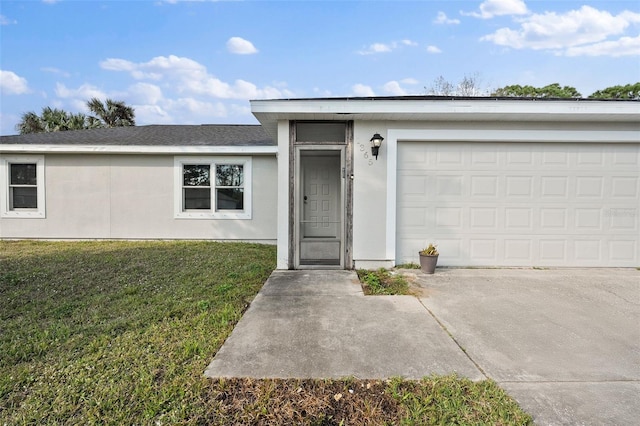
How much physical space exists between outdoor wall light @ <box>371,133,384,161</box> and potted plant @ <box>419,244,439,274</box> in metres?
1.83

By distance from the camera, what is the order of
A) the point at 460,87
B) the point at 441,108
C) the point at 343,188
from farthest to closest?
the point at 460,87
the point at 343,188
the point at 441,108

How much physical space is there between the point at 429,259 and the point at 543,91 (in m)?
24.2

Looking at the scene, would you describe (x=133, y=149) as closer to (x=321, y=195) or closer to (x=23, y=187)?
(x=23, y=187)

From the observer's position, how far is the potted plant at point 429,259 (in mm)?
5059

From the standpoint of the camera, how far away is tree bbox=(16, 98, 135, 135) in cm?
1639

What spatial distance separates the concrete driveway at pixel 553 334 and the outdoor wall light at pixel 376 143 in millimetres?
2190

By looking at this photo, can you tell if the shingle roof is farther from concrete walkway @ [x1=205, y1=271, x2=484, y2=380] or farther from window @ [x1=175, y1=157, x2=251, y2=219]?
concrete walkway @ [x1=205, y1=271, x2=484, y2=380]

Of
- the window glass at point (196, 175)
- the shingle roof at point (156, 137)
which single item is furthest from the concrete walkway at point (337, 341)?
the shingle roof at point (156, 137)

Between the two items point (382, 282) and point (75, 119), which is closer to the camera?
point (382, 282)

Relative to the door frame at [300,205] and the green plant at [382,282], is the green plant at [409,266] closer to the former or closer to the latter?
the green plant at [382,282]

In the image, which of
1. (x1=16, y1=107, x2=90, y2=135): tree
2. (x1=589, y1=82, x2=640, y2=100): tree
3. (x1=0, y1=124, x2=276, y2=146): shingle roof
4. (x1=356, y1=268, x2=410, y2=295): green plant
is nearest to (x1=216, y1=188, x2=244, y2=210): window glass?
(x1=0, y1=124, x2=276, y2=146): shingle roof

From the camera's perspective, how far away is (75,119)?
16.4m

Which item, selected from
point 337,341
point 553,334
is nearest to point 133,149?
point 337,341

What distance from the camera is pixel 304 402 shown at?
1895 millimetres
